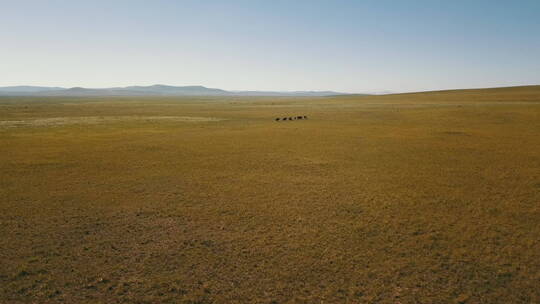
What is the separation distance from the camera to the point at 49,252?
8414 millimetres

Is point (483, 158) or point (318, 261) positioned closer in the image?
point (318, 261)

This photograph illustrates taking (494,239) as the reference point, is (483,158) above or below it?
above

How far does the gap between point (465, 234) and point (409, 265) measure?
2.96 m

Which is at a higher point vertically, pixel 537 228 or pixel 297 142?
pixel 297 142

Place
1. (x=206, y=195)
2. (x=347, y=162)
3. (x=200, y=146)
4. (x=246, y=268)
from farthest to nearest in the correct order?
(x=200, y=146)
(x=347, y=162)
(x=206, y=195)
(x=246, y=268)

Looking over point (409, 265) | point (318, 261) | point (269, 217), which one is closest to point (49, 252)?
point (269, 217)

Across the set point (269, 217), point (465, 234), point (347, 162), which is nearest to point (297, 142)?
Answer: point (347, 162)

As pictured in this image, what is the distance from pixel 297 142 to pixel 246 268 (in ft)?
61.5

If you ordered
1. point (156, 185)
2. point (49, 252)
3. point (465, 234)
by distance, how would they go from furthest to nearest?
point (156, 185), point (465, 234), point (49, 252)

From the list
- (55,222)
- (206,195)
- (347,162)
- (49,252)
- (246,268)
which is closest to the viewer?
(246,268)

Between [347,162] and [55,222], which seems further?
[347,162]

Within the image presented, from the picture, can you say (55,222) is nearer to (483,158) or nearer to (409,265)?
(409,265)

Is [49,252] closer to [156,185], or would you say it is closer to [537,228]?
[156,185]

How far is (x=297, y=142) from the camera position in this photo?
25766 millimetres
